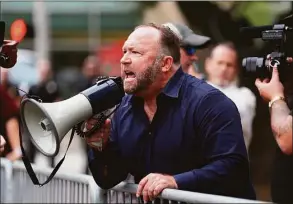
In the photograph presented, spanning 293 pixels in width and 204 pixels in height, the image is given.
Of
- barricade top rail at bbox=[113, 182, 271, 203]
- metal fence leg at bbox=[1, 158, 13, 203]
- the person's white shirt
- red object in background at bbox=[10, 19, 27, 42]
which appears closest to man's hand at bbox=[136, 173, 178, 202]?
barricade top rail at bbox=[113, 182, 271, 203]

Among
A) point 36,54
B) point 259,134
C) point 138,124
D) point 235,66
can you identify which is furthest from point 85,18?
point 138,124

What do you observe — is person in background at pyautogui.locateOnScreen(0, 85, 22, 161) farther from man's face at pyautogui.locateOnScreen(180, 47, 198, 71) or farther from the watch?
the watch

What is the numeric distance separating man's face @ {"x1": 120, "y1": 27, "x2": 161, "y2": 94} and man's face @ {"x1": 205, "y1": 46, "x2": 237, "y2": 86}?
229 cm

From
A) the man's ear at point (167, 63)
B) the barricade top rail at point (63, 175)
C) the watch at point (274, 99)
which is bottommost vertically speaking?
the barricade top rail at point (63, 175)

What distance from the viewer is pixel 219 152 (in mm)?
4078

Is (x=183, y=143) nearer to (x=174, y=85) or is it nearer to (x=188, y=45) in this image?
(x=174, y=85)

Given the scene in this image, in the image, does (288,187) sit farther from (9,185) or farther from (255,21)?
(255,21)

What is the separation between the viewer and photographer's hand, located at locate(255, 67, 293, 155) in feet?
11.5

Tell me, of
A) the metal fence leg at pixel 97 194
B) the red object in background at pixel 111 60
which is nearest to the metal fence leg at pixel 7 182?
the metal fence leg at pixel 97 194

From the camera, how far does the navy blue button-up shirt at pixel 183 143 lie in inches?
161

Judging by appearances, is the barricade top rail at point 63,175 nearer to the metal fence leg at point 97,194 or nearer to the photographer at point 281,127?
the metal fence leg at point 97,194

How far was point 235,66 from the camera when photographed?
266 inches

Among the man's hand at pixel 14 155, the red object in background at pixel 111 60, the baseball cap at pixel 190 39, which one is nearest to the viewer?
the baseball cap at pixel 190 39

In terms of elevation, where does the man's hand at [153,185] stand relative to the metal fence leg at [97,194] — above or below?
above
